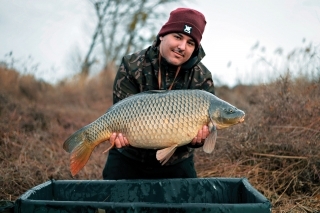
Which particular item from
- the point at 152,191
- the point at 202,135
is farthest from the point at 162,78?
the point at 152,191

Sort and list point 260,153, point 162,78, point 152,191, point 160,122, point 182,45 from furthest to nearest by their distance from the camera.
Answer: point 260,153 → point 162,78 → point 182,45 → point 152,191 → point 160,122

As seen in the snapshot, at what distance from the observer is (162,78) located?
2512 mm

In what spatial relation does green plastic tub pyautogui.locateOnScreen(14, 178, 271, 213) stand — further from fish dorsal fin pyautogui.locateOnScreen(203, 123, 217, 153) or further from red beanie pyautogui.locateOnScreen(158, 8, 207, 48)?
red beanie pyautogui.locateOnScreen(158, 8, 207, 48)

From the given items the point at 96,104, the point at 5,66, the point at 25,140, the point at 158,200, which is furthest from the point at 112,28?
the point at 158,200

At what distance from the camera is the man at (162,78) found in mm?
2445

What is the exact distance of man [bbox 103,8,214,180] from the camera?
245 cm

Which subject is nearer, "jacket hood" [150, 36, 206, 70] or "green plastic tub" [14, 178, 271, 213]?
"green plastic tub" [14, 178, 271, 213]

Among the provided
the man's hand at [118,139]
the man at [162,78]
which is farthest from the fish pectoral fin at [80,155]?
the man at [162,78]

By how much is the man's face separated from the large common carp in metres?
0.35

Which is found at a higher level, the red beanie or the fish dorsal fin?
the red beanie

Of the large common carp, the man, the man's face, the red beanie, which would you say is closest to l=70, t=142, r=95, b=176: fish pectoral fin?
the large common carp

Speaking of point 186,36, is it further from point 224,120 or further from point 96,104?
point 96,104

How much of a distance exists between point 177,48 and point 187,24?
0.50 ft

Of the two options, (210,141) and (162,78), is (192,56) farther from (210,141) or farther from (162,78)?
(210,141)
